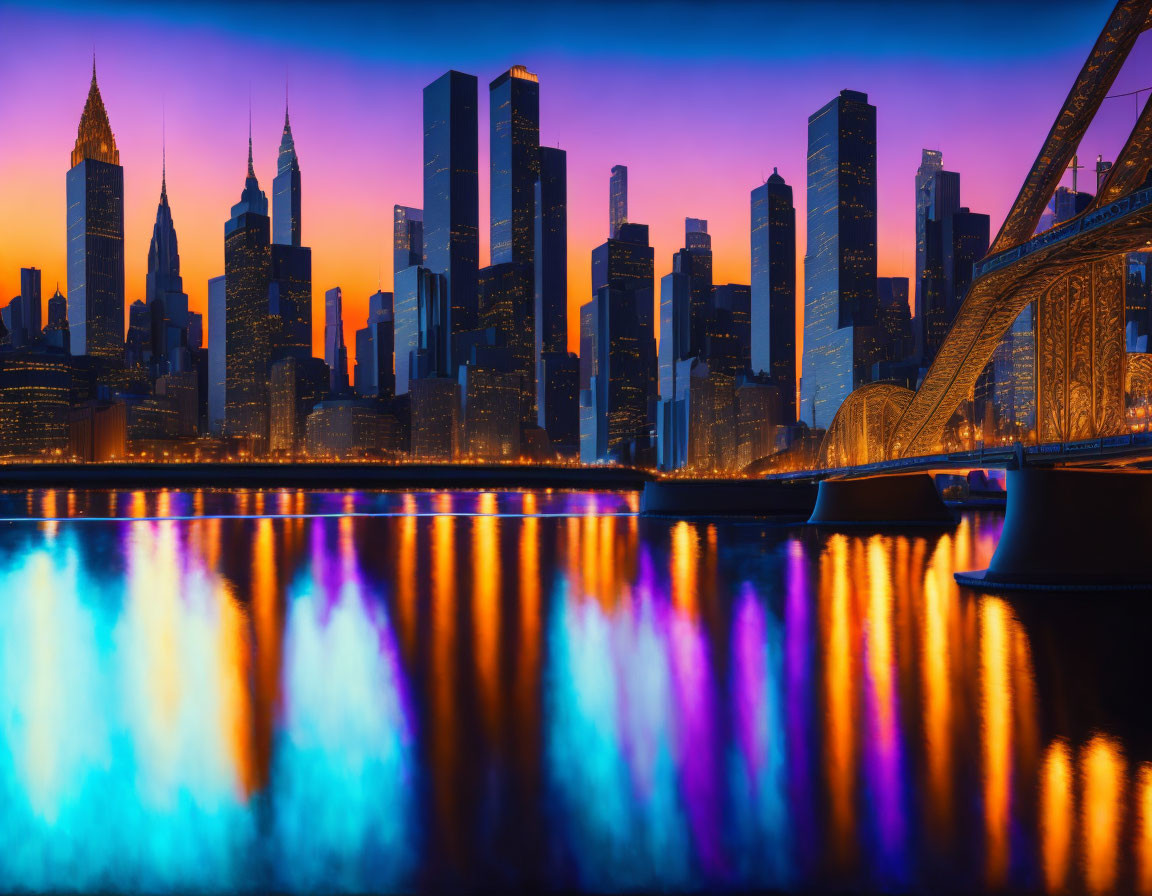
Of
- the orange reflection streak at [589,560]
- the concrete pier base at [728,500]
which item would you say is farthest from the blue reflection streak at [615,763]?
the concrete pier base at [728,500]

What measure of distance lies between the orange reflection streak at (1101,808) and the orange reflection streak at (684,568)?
9122 millimetres

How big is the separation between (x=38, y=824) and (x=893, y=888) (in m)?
4.97

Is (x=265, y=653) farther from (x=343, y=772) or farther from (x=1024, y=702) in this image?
(x=1024, y=702)

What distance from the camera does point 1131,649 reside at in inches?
458

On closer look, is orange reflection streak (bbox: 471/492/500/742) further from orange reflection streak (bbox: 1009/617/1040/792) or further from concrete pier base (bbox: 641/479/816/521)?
concrete pier base (bbox: 641/479/816/521)

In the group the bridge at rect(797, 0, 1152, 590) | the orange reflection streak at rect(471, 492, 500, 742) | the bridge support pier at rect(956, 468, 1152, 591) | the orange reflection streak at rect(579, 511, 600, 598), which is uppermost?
the bridge at rect(797, 0, 1152, 590)

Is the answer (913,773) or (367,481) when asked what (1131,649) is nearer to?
(913,773)

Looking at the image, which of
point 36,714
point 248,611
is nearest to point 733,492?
point 248,611

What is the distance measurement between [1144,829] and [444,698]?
586cm

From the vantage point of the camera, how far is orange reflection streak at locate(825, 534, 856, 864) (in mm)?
5195

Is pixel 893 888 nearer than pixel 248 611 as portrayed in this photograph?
Yes

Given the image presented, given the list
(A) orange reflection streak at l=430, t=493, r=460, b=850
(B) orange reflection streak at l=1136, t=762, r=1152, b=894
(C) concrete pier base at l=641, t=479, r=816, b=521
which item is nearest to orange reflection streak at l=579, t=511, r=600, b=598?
(A) orange reflection streak at l=430, t=493, r=460, b=850

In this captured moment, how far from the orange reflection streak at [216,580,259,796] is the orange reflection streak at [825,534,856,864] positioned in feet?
12.6

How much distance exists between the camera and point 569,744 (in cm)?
719
